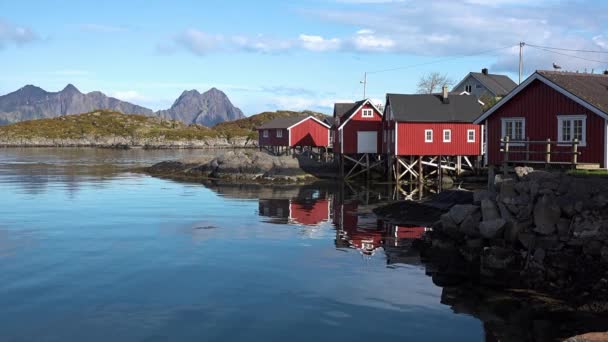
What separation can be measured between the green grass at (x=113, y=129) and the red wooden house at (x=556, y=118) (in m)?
101

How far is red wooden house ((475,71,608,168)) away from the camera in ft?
74.9

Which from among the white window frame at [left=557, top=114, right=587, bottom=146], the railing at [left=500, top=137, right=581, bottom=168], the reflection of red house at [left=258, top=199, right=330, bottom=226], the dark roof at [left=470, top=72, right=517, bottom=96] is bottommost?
the reflection of red house at [left=258, top=199, right=330, bottom=226]

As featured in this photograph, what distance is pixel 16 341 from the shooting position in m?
11.4

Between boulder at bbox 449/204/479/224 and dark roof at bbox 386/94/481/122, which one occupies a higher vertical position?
dark roof at bbox 386/94/481/122

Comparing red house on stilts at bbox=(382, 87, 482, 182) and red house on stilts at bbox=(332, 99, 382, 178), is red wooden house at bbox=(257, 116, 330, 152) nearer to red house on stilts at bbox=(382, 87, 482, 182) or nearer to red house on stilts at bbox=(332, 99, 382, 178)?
red house on stilts at bbox=(332, 99, 382, 178)

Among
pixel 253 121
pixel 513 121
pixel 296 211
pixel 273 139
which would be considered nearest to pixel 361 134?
pixel 296 211

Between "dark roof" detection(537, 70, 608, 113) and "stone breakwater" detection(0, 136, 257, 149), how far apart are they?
107m

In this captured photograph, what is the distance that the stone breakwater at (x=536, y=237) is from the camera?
49.4 ft

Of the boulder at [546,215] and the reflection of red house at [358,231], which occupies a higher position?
the boulder at [546,215]

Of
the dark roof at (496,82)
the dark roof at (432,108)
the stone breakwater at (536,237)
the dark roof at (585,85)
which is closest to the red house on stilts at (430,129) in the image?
the dark roof at (432,108)

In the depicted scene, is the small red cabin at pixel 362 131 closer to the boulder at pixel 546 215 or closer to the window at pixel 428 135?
the window at pixel 428 135

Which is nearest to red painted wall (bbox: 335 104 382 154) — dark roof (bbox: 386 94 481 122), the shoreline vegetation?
dark roof (bbox: 386 94 481 122)

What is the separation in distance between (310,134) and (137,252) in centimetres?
5098

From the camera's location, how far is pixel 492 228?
58.2ft
